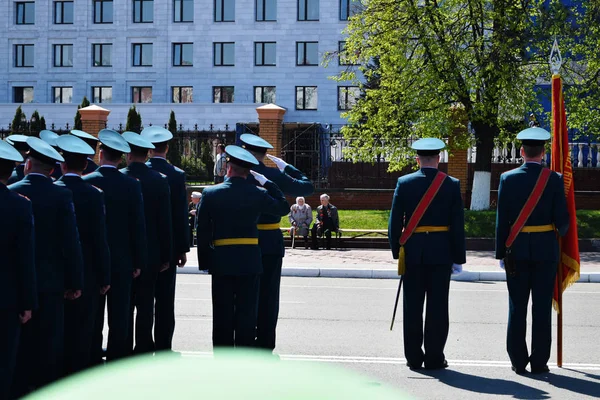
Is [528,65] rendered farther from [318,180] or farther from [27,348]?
[27,348]

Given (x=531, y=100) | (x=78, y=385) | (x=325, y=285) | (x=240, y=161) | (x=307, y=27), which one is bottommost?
(x=325, y=285)

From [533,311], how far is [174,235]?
321 cm

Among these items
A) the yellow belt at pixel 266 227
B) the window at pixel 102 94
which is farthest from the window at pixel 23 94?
the yellow belt at pixel 266 227

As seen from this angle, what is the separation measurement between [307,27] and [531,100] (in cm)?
2828

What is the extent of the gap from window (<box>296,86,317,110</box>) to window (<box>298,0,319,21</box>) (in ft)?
13.3

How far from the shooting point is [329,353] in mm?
8570

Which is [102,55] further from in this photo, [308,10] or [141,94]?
[308,10]

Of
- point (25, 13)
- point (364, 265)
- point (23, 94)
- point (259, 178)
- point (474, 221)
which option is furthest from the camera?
point (23, 94)

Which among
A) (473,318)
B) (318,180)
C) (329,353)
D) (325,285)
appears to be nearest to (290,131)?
(318,180)

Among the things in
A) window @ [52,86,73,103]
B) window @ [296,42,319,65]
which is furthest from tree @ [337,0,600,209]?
window @ [52,86,73,103]

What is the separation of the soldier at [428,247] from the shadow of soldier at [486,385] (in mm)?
226

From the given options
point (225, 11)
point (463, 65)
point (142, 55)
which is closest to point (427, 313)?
point (463, 65)

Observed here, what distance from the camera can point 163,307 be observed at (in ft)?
26.0

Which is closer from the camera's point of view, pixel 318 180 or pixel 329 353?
pixel 329 353
